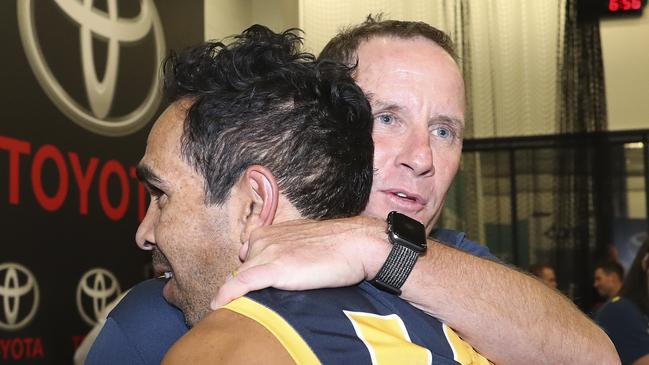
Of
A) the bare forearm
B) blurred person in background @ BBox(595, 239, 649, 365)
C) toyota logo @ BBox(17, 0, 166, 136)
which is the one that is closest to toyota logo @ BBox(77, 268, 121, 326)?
toyota logo @ BBox(17, 0, 166, 136)

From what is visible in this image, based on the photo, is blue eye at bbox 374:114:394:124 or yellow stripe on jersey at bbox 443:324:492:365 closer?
yellow stripe on jersey at bbox 443:324:492:365

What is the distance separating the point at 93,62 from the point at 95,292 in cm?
101

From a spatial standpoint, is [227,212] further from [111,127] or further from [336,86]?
[111,127]

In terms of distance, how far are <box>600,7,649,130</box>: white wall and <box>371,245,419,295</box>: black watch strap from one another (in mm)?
5753

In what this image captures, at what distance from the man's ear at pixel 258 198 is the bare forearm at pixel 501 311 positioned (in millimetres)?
209

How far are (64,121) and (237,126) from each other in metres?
2.48

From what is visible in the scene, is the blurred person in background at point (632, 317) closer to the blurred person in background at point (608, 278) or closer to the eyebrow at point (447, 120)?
the eyebrow at point (447, 120)

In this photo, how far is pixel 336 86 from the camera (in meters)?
1.20

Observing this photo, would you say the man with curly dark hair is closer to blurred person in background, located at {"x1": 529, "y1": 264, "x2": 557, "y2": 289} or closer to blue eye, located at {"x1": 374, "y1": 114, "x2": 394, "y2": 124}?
blue eye, located at {"x1": 374, "y1": 114, "x2": 394, "y2": 124}

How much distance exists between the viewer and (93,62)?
365 centimetres

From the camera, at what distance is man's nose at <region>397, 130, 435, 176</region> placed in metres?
1.55

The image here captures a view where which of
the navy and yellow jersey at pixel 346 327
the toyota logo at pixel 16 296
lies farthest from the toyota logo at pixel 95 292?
the navy and yellow jersey at pixel 346 327

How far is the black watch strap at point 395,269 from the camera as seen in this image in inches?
42.1

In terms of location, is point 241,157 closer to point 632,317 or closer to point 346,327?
point 346,327
